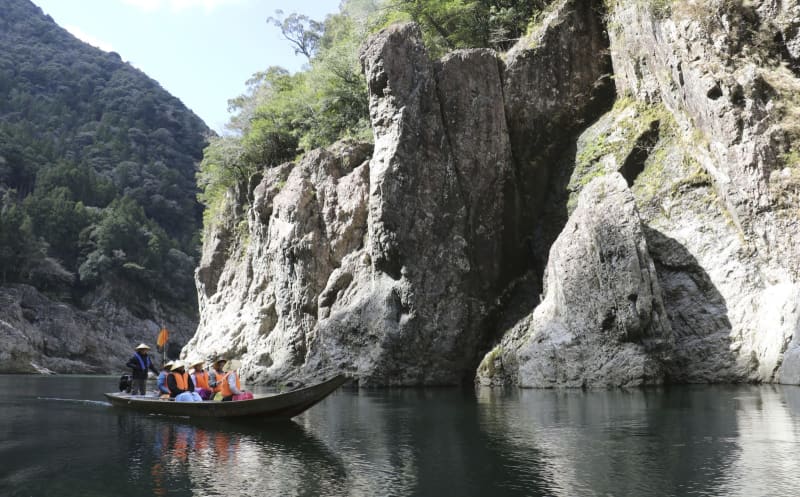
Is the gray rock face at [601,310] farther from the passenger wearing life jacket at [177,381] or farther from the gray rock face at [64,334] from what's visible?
the gray rock face at [64,334]

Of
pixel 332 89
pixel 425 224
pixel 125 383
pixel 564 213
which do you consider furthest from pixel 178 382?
pixel 332 89

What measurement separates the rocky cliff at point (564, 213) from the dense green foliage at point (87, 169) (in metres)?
47.1

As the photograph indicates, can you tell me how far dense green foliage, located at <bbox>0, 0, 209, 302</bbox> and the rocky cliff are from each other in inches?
1854

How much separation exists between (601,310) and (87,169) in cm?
8043

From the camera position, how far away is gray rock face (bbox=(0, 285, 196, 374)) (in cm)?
5284

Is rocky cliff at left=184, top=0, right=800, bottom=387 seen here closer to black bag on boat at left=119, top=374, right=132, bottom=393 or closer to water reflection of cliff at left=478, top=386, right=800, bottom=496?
water reflection of cliff at left=478, top=386, right=800, bottom=496

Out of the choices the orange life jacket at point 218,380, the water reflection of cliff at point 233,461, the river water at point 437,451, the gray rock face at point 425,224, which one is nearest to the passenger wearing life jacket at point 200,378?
the orange life jacket at point 218,380

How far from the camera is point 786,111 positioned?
19.3m

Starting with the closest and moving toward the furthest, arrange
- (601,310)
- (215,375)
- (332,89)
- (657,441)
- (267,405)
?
(657,441) < (267,405) < (215,375) < (601,310) < (332,89)

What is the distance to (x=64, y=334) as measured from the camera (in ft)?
203

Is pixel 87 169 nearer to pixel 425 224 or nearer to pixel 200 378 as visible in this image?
pixel 425 224

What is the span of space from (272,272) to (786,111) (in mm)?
24192

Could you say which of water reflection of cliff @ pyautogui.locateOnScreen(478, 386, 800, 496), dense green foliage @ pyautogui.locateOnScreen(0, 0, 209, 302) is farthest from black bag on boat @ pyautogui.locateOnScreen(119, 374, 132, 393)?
dense green foliage @ pyautogui.locateOnScreen(0, 0, 209, 302)

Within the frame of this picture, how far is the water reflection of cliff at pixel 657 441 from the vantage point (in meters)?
7.18
